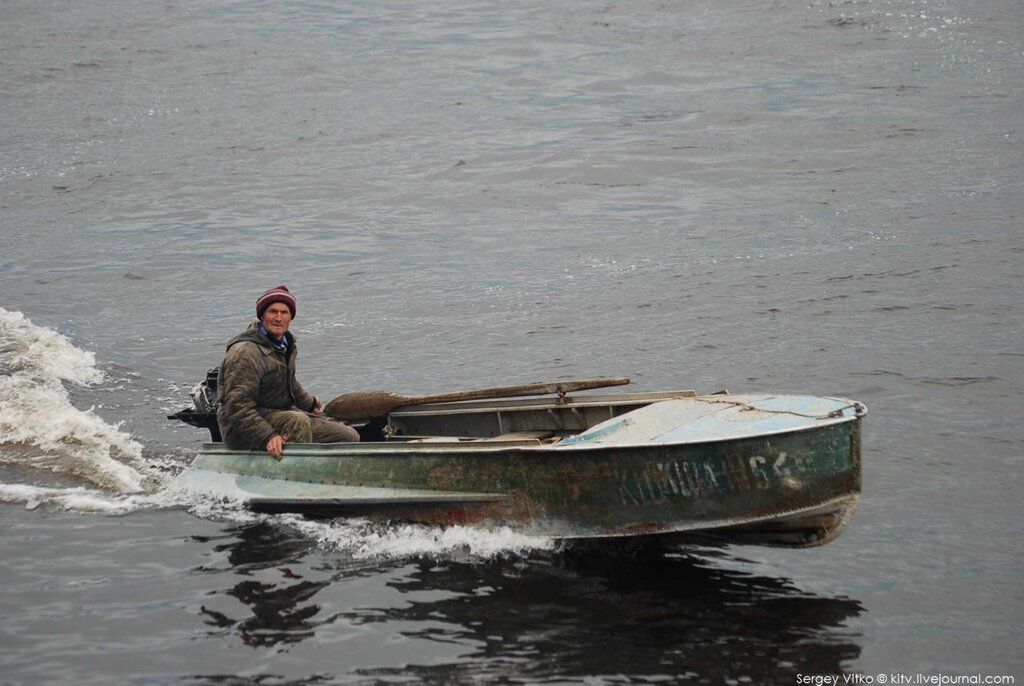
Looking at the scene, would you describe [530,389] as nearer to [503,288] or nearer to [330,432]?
[330,432]

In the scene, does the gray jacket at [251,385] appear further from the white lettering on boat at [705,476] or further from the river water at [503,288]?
the white lettering on boat at [705,476]

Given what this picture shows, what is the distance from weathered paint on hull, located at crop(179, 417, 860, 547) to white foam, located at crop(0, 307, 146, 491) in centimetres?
255

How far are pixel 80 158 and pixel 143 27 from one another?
11554mm

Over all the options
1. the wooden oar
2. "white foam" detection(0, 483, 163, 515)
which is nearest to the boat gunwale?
the wooden oar

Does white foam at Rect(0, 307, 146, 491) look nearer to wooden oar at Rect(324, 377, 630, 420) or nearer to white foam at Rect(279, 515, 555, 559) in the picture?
wooden oar at Rect(324, 377, 630, 420)

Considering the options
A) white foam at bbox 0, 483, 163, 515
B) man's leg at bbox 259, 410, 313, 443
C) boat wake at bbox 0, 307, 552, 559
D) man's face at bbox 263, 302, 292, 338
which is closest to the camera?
boat wake at bbox 0, 307, 552, 559

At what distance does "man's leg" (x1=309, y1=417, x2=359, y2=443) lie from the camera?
34.3ft

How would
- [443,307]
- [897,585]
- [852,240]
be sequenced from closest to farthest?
[897,585] → [443,307] → [852,240]

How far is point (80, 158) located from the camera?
26.7m

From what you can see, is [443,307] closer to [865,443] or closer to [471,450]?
[865,443]

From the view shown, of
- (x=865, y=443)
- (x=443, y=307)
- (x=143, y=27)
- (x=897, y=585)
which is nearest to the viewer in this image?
(x=897, y=585)

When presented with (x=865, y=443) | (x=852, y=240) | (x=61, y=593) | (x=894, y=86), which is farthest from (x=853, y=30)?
(x=61, y=593)

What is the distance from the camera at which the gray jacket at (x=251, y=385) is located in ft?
33.1

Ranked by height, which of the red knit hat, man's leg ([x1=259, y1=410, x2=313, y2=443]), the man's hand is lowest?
the man's hand
